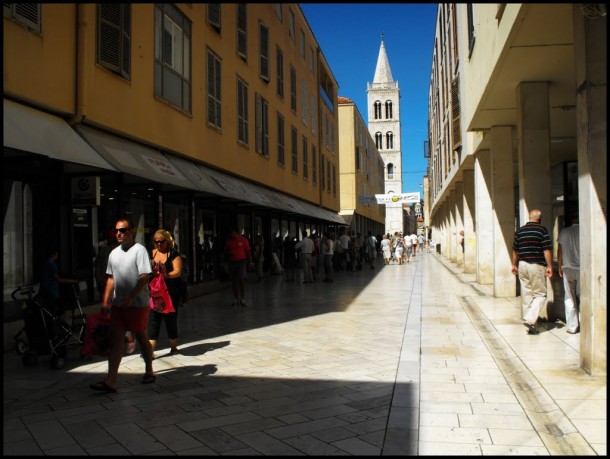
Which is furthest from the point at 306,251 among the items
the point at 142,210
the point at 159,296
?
the point at 159,296

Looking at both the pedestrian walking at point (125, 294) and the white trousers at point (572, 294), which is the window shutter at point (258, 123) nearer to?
the white trousers at point (572, 294)

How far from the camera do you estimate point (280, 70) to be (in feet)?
73.8

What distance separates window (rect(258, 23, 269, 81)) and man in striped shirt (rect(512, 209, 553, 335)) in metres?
13.6

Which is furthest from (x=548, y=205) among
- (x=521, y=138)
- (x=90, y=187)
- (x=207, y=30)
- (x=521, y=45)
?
(x=207, y=30)

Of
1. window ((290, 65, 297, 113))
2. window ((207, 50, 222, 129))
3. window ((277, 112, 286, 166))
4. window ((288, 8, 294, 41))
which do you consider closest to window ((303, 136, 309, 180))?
window ((290, 65, 297, 113))

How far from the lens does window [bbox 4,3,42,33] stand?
25.4ft

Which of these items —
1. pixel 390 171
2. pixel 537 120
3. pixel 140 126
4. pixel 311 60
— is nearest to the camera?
pixel 537 120

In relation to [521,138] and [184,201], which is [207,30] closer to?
[184,201]

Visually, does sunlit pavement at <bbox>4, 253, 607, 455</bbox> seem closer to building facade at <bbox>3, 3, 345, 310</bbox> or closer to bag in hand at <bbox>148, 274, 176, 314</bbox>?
bag in hand at <bbox>148, 274, 176, 314</bbox>

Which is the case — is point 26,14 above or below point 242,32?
below

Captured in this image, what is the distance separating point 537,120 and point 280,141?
14.0 meters

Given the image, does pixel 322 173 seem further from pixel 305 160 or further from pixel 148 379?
pixel 148 379

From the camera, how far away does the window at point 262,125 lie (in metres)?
19.2

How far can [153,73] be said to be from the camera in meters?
11.9
